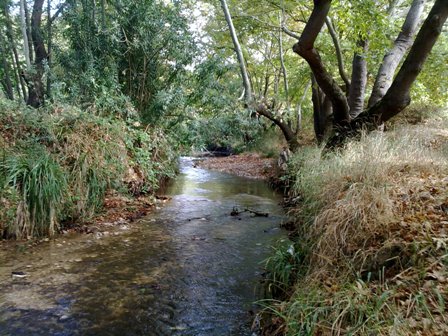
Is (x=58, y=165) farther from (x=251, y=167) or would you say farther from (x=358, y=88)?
(x=251, y=167)

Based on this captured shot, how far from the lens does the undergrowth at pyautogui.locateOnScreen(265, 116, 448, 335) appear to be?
2.45 meters

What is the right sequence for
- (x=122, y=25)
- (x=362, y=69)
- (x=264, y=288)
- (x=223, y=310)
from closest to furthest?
(x=223, y=310)
(x=264, y=288)
(x=122, y=25)
(x=362, y=69)

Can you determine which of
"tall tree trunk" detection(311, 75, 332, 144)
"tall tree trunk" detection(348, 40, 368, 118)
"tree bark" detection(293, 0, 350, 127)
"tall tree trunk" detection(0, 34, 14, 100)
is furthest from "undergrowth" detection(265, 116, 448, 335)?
"tall tree trunk" detection(0, 34, 14, 100)

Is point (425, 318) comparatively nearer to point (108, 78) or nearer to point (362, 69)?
point (108, 78)

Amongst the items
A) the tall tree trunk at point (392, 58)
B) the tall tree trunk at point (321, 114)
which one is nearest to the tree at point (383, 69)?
the tall tree trunk at point (392, 58)

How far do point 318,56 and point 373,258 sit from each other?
17.9ft

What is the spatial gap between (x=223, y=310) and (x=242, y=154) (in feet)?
56.1

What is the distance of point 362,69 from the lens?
9.55 m

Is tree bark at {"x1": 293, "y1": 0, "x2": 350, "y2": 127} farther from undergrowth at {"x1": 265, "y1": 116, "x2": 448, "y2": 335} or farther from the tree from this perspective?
undergrowth at {"x1": 265, "y1": 116, "x2": 448, "y2": 335}

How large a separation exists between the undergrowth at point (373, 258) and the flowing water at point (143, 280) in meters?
0.54

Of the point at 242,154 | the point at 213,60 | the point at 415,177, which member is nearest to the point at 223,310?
the point at 415,177

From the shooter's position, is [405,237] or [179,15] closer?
[405,237]

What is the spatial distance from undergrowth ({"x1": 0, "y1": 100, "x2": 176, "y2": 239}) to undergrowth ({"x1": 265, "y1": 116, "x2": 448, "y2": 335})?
11.4 ft

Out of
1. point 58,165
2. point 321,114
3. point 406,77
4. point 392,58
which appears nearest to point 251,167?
point 321,114
